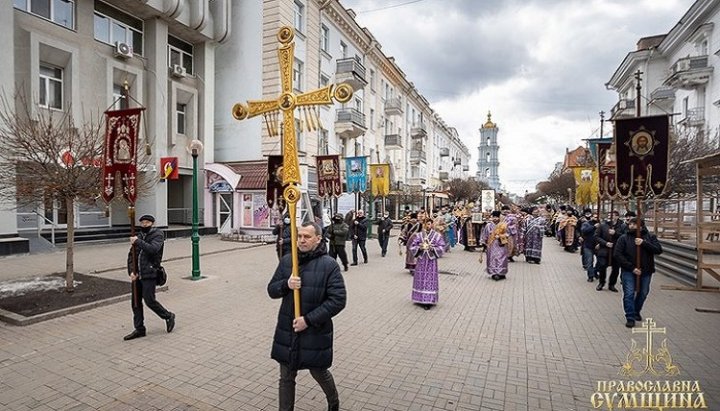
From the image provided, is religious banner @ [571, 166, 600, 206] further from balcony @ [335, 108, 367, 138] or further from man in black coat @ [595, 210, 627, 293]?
balcony @ [335, 108, 367, 138]

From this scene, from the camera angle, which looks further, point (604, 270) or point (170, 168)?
point (170, 168)

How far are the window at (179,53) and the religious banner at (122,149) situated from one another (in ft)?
49.7

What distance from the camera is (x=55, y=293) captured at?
7941mm

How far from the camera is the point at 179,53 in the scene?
21.4m

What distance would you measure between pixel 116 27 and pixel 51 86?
4.25m

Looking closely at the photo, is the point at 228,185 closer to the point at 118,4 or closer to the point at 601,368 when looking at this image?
the point at 118,4

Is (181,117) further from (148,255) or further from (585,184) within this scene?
(585,184)

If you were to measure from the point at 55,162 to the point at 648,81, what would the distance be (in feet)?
121

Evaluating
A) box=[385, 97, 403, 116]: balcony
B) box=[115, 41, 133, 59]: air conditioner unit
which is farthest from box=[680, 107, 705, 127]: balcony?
box=[115, 41, 133, 59]: air conditioner unit

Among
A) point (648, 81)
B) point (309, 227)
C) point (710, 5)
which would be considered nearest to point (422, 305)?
point (309, 227)

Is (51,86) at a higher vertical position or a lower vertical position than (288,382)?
higher

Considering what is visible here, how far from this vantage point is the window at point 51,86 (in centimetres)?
1538

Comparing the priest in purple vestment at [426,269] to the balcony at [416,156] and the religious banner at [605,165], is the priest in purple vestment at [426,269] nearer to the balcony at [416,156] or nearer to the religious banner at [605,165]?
the religious banner at [605,165]

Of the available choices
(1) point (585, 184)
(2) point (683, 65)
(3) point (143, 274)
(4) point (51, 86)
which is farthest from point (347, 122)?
(3) point (143, 274)
